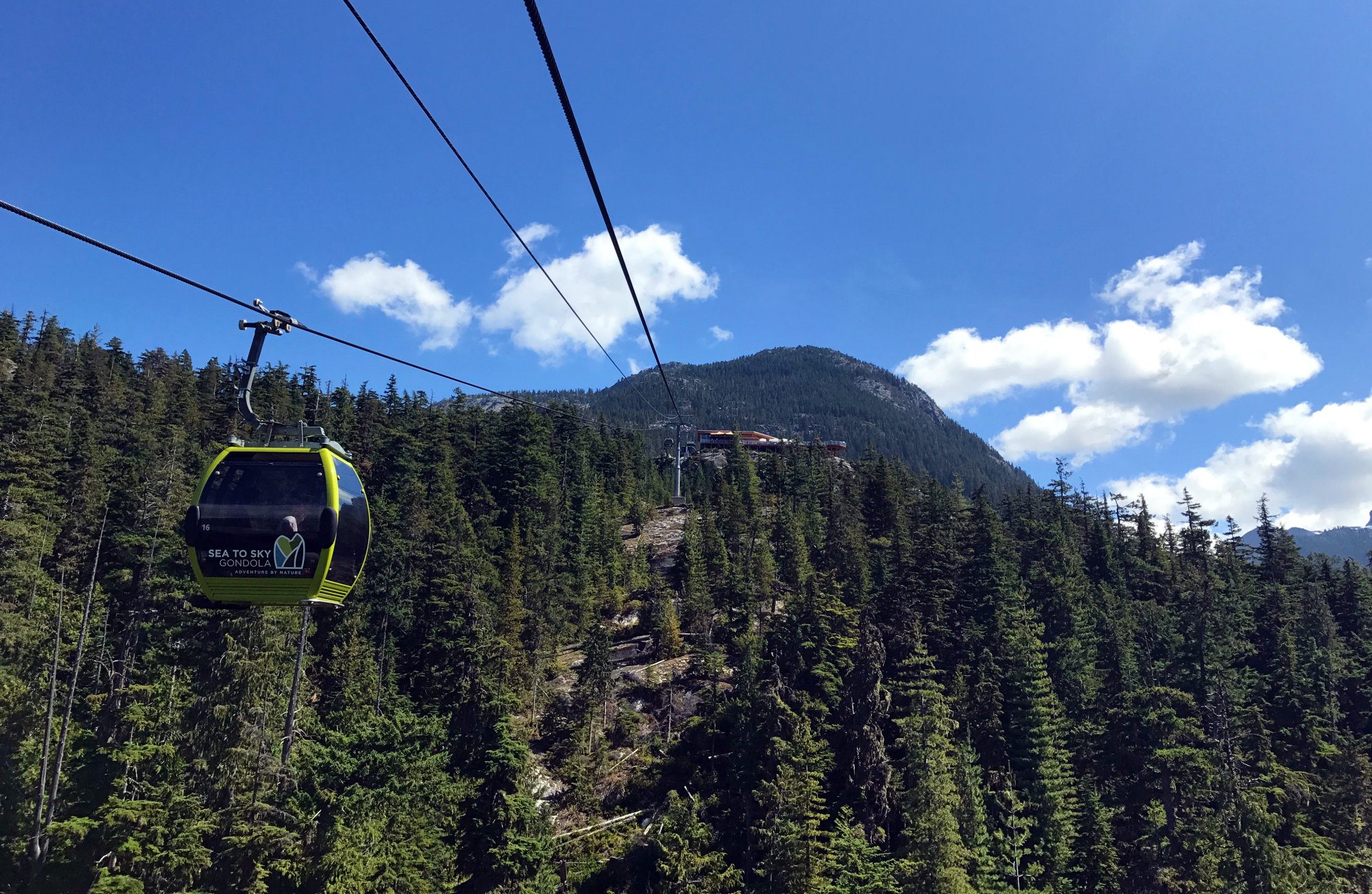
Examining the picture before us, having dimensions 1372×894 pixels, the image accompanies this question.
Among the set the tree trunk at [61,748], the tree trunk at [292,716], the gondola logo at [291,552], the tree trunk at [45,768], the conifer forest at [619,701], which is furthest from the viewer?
the tree trunk at [292,716]

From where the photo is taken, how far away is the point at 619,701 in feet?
173

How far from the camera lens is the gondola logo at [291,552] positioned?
35.4 feet

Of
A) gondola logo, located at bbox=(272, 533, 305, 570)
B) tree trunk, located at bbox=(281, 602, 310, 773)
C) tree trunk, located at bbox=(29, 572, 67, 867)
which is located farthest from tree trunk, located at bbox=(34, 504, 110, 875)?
gondola logo, located at bbox=(272, 533, 305, 570)

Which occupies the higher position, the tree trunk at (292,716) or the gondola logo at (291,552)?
the gondola logo at (291,552)

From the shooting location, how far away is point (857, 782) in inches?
1619

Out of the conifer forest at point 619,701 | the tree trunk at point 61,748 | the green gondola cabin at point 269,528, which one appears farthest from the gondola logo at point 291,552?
the tree trunk at point 61,748

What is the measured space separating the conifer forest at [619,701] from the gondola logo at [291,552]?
70.6 ft

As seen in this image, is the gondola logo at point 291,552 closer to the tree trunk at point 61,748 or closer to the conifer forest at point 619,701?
the conifer forest at point 619,701

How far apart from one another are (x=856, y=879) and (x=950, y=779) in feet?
22.2

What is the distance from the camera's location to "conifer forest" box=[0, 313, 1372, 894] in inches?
1209

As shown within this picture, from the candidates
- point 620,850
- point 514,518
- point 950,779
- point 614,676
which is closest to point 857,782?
point 950,779

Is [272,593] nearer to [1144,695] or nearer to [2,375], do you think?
[1144,695]

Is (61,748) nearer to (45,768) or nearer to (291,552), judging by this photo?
(45,768)

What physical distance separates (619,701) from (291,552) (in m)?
45.4
